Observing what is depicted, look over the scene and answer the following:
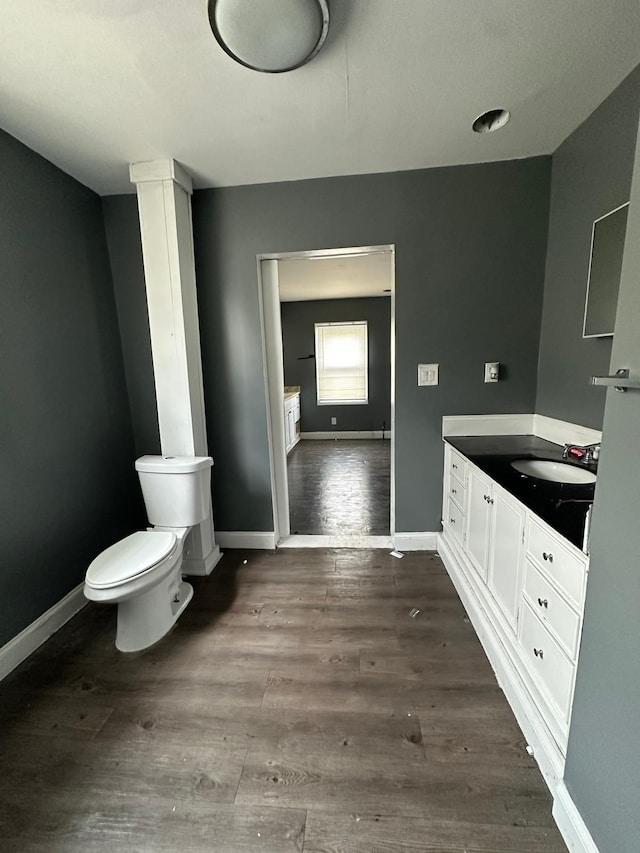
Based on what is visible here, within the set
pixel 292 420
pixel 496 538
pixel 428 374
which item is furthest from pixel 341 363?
pixel 496 538

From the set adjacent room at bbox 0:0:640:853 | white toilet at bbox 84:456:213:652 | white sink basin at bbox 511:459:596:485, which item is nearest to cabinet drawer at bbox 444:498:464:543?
adjacent room at bbox 0:0:640:853

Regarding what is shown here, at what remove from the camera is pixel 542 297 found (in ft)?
6.71

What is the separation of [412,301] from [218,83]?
1.40m

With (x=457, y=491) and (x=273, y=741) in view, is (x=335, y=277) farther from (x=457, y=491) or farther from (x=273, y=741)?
(x=273, y=741)

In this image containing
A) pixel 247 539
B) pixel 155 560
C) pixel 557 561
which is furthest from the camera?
pixel 247 539

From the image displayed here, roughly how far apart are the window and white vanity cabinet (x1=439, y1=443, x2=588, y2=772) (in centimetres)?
405

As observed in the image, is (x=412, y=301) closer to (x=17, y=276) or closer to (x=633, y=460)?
(x=633, y=460)

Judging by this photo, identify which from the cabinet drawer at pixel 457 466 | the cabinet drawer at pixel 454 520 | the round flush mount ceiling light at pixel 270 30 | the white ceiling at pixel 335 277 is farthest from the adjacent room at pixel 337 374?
the round flush mount ceiling light at pixel 270 30

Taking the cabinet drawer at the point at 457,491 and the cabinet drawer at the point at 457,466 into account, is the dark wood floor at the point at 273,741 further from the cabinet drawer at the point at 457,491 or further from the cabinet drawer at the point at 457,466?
the cabinet drawer at the point at 457,466

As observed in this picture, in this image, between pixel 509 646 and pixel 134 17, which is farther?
pixel 509 646

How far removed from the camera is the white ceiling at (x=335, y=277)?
3.46 m

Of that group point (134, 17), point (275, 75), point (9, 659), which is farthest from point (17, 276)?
point (9, 659)

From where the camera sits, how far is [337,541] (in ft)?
8.35

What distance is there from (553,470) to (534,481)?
38 cm
